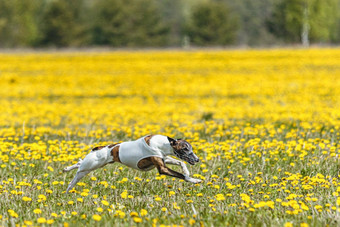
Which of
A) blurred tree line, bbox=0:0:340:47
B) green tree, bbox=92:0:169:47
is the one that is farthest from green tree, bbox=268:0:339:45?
green tree, bbox=92:0:169:47

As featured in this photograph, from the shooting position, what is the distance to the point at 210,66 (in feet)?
110

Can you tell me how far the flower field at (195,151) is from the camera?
15.5ft

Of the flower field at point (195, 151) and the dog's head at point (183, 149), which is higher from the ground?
the dog's head at point (183, 149)

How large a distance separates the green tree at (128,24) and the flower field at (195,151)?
67543 mm

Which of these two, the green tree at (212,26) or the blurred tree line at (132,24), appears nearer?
the blurred tree line at (132,24)

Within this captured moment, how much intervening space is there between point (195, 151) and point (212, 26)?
8364 cm

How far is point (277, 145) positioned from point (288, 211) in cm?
339

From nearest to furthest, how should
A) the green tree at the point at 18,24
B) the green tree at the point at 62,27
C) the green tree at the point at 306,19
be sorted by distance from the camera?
the green tree at the point at 306,19 → the green tree at the point at 62,27 → the green tree at the point at 18,24

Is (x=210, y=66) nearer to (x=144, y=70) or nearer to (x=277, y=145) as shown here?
(x=144, y=70)

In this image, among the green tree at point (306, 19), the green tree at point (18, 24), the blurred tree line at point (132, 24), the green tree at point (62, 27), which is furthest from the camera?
the green tree at point (18, 24)

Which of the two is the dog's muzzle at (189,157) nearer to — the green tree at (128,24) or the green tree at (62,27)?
the green tree at (128,24)

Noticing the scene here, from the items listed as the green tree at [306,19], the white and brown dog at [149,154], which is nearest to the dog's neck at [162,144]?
the white and brown dog at [149,154]

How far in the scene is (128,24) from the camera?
3538 inches

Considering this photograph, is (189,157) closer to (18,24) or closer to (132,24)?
(132,24)
